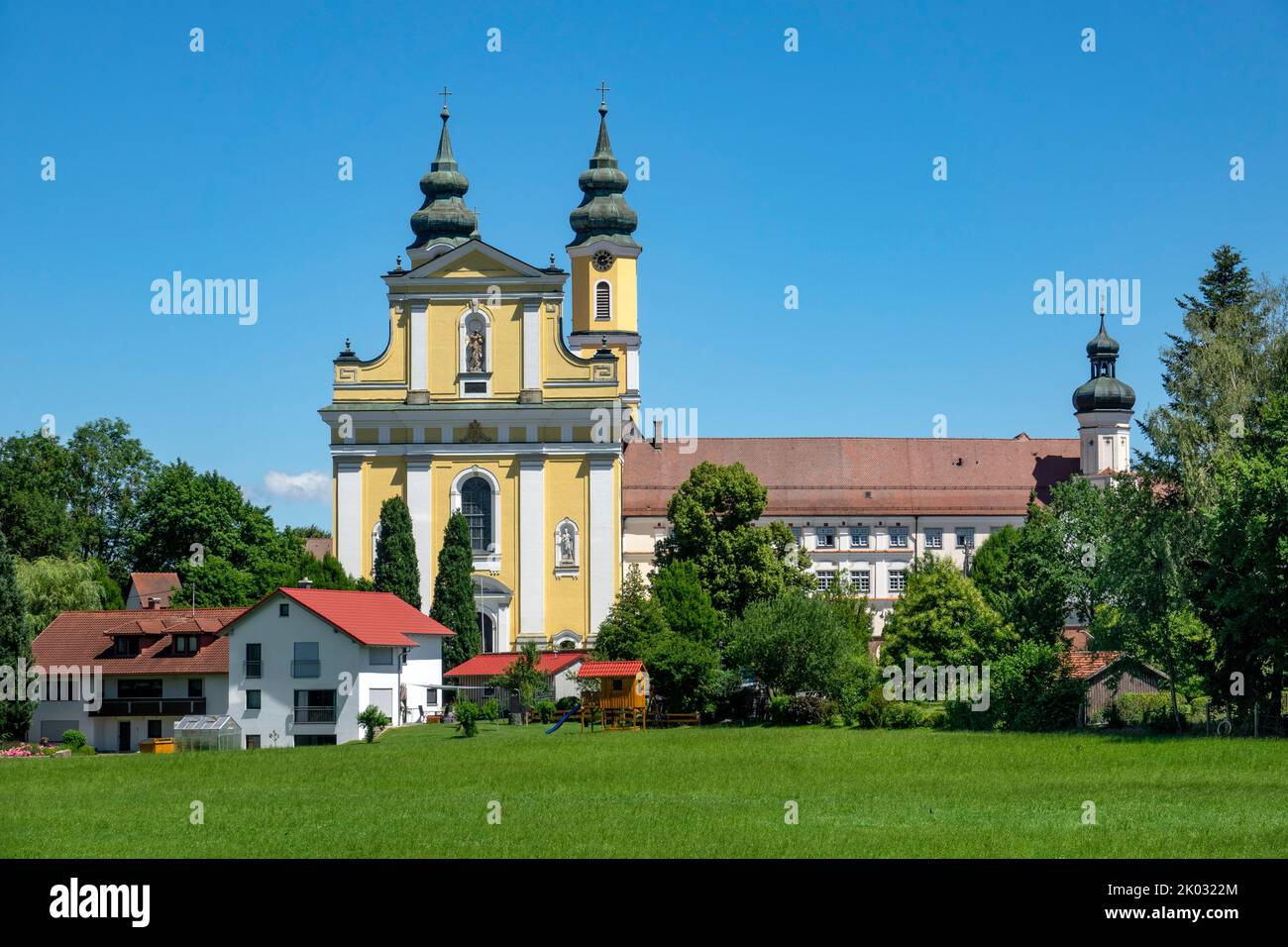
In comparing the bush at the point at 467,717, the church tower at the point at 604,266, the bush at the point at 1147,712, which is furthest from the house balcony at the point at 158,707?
the church tower at the point at 604,266

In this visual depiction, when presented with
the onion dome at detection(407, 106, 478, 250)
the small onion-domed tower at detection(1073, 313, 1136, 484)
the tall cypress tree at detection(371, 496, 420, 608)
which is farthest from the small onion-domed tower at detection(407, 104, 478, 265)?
the small onion-domed tower at detection(1073, 313, 1136, 484)

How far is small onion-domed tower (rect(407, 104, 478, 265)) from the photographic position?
94062 mm

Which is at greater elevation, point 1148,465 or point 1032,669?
point 1148,465

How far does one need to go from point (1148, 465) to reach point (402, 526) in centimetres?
3207

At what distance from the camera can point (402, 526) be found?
74250mm

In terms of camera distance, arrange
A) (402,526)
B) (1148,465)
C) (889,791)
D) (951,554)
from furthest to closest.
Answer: (951,554), (402,526), (1148,465), (889,791)

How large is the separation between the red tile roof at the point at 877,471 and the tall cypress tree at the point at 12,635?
157 feet

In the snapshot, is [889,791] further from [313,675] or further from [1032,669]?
[313,675]

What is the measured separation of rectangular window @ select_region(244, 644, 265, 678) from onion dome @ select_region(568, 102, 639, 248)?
48.8 meters

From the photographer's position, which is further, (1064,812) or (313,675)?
(313,675)

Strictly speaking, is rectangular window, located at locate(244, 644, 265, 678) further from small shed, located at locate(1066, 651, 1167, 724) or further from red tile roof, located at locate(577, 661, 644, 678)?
small shed, located at locate(1066, 651, 1167, 724)

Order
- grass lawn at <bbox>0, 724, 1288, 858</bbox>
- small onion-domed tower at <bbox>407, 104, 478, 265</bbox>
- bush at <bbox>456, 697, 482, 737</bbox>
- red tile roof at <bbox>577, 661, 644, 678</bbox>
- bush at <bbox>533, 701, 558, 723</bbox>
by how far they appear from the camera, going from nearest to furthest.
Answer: grass lawn at <bbox>0, 724, 1288, 858</bbox>
bush at <bbox>456, 697, 482, 737</bbox>
red tile roof at <bbox>577, 661, 644, 678</bbox>
bush at <bbox>533, 701, 558, 723</bbox>
small onion-domed tower at <bbox>407, 104, 478, 265</bbox>
